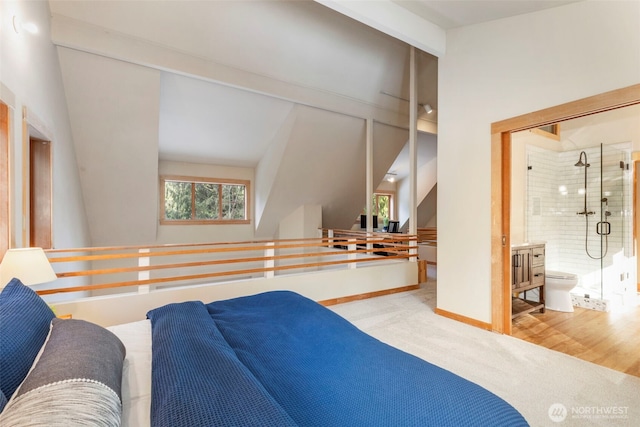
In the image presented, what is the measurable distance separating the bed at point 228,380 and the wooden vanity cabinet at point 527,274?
2678 mm

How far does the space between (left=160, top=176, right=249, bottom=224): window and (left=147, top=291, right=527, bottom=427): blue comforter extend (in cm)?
515

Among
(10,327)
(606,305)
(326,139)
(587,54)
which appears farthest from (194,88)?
(606,305)

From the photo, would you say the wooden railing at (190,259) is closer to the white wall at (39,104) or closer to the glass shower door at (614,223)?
the white wall at (39,104)

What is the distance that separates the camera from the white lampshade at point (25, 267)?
5.85ft

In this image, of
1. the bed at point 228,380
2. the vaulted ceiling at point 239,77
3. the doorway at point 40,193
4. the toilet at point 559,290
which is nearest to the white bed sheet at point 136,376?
the bed at point 228,380

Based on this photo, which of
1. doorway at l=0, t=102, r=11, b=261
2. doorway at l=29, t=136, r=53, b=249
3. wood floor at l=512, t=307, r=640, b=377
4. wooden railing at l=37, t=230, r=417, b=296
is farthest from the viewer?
wooden railing at l=37, t=230, r=417, b=296

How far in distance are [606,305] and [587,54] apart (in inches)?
114

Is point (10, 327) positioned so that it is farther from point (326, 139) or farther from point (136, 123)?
point (326, 139)

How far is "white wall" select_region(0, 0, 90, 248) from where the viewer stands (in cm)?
212

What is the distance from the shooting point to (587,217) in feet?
12.8

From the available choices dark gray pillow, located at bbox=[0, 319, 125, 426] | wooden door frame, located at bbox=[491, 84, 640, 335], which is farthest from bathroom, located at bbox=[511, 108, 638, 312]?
dark gray pillow, located at bbox=[0, 319, 125, 426]

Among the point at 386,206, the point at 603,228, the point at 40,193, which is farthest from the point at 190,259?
the point at 603,228

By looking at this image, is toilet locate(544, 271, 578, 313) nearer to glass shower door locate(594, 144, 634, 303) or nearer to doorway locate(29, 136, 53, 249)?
glass shower door locate(594, 144, 634, 303)

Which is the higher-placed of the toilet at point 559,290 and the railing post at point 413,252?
the railing post at point 413,252
